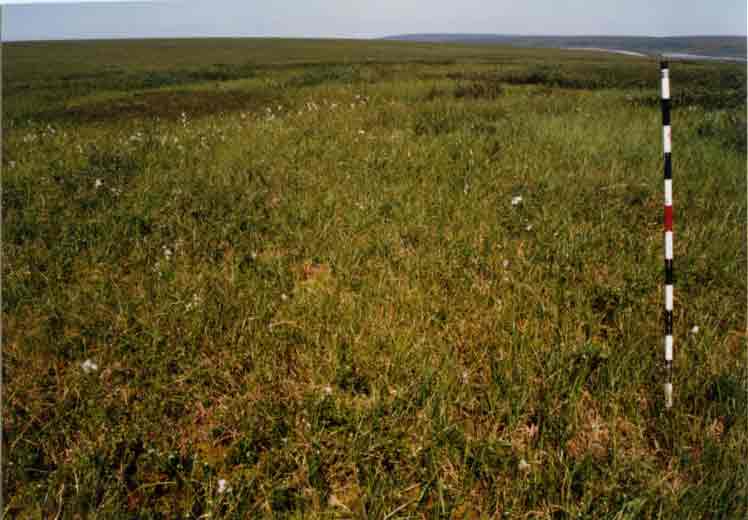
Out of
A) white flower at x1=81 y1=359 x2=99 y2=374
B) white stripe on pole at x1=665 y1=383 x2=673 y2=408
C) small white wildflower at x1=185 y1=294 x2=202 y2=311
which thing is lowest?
white stripe on pole at x1=665 y1=383 x2=673 y2=408

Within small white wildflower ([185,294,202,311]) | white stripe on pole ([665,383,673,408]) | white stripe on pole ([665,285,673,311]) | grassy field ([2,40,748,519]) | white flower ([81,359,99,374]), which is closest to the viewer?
grassy field ([2,40,748,519])

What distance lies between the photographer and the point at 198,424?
8.96 feet

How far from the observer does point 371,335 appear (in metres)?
3.24

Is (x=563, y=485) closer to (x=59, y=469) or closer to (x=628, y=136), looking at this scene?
(x=59, y=469)

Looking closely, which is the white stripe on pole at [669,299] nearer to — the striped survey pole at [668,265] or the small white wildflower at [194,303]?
the striped survey pole at [668,265]

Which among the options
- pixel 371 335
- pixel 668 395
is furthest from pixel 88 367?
pixel 668 395

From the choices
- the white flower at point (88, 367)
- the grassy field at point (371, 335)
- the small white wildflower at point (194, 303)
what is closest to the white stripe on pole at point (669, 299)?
the grassy field at point (371, 335)

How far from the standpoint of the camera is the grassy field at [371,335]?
233cm

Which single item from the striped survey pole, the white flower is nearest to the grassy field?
the white flower

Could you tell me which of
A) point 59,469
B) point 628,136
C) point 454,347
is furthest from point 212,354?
point 628,136

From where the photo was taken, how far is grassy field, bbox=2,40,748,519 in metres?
2.33

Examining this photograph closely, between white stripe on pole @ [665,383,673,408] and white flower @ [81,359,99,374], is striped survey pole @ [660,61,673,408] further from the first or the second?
white flower @ [81,359,99,374]

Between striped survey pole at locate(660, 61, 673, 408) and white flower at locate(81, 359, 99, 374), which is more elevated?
striped survey pole at locate(660, 61, 673, 408)

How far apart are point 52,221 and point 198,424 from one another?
326 cm
